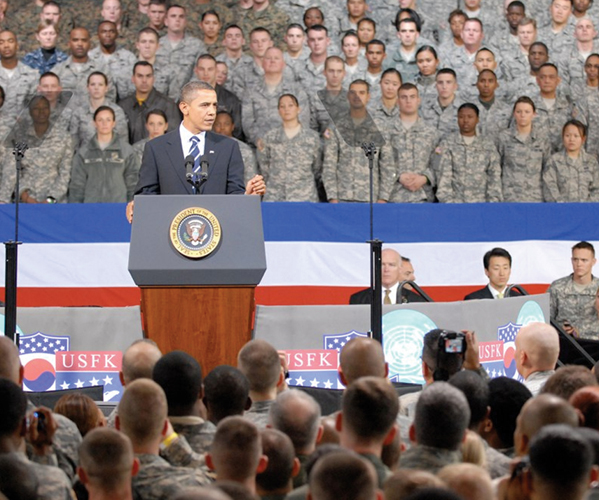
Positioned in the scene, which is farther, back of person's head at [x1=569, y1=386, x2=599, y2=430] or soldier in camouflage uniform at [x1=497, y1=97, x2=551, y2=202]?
soldier in camouflage uniform at [x1=497, y1=97, x2=551, y2=202]

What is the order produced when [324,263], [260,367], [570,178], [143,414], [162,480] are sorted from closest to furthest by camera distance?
[162,480]
[143,414]
[260,367]
[324,263]
[570,178]

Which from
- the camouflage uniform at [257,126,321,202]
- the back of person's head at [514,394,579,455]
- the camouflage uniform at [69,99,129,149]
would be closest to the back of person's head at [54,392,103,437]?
the back of person's head at [514,394,579,455]

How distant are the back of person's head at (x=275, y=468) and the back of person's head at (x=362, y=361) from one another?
50.7 inches

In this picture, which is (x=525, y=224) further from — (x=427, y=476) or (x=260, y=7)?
(x=427, y=476)

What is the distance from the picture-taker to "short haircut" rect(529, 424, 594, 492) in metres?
3.30

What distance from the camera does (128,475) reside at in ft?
11.8

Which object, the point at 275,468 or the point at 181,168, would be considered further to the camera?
the point at 181,168

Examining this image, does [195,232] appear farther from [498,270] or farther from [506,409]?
[498,270]

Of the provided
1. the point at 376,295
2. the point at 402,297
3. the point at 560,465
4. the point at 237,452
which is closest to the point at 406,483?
the point at 560,465

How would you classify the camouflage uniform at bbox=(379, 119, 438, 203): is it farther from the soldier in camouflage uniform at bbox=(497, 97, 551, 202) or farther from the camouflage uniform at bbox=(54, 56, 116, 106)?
the camouflage uniform at bbox=(54, 56, 116, 106)

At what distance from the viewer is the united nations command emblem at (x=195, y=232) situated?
5953mm

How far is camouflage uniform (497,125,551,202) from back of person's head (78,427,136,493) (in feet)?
28.3

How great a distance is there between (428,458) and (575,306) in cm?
637

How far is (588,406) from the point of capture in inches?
167
